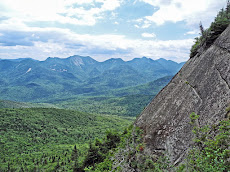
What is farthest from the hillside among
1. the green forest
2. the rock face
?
the rock face

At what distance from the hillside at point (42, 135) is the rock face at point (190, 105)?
213ft

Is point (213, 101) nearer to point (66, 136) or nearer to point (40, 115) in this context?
point (66, 136)

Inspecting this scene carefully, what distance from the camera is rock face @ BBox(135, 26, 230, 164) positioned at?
11.4 m

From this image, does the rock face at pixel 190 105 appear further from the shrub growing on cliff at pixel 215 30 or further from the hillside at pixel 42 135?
the hillside at pixel 42 135

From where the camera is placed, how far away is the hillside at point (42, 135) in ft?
318

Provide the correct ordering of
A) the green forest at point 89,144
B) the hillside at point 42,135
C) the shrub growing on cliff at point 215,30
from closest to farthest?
the green forest at point 89,144, the shrub growing on cliff at point 215,30, the hillside at point 42,135

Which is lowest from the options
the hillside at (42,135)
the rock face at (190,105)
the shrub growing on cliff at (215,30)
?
the hillside at (42,135)

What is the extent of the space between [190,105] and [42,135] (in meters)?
149

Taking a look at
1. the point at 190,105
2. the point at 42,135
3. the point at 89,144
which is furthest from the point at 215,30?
the point at 42,135

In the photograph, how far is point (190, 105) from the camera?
13664mm

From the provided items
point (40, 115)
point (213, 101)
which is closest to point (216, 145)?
point (213, 101)

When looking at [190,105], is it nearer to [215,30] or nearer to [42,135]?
[215,30]

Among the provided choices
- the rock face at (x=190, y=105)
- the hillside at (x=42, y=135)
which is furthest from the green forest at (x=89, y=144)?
the rock face at (x=190, y=105)

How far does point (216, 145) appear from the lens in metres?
8.01
